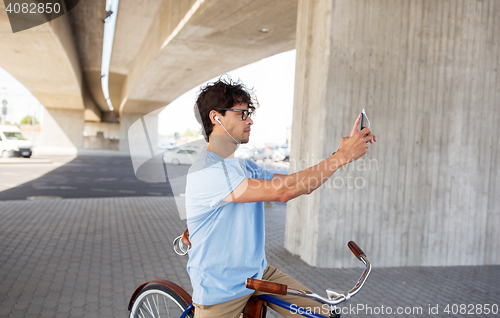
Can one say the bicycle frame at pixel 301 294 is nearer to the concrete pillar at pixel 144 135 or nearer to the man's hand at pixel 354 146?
the man's hand at pixel 354 146

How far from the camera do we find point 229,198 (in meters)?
1.66

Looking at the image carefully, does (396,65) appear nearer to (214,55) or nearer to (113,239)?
(113,239)

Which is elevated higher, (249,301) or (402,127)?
(402,127)

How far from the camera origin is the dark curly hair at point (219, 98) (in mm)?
1906

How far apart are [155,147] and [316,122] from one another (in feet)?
12.4

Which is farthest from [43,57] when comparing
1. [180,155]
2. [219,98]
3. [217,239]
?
[217,239]

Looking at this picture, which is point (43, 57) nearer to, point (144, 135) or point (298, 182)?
point (144, 135)

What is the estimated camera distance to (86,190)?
13.1 m

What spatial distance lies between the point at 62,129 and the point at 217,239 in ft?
149

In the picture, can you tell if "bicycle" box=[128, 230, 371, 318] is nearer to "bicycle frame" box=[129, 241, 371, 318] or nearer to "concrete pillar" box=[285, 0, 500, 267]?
"bicycle frame" box=[129, 241, 371, 318]

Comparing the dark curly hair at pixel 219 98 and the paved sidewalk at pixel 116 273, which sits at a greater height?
the dark curly hair at pixel 219 98

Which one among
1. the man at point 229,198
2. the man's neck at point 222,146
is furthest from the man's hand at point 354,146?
the man's neck at point 222,146

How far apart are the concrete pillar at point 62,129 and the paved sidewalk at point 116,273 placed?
3708 cm

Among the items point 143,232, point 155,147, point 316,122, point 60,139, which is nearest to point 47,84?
point 60,139
